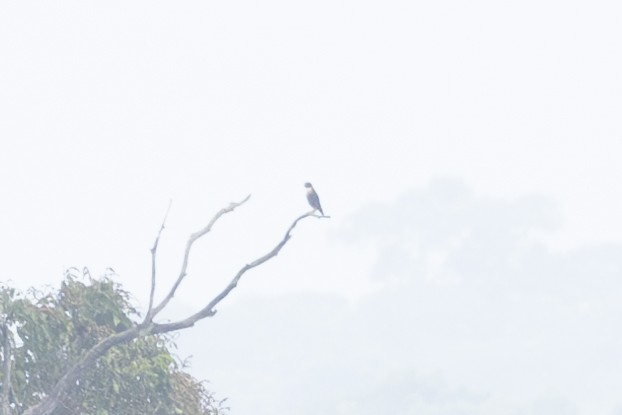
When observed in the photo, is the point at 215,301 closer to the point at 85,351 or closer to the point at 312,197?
the point at 85,351

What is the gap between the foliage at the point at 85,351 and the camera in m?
20.6

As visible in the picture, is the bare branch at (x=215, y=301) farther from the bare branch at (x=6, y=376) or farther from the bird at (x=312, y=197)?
the bird at (x=312, y=197)

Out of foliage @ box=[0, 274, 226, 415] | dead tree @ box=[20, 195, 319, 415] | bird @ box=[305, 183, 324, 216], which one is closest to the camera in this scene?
dead tree @ box=[20, 195, 319, 415]

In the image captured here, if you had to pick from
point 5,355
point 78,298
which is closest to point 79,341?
point 78,298

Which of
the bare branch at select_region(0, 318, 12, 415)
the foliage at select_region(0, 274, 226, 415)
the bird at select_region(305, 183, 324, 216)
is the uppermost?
the bird at select_region(305, 183, 324, 216)

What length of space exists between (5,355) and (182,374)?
3.11 metres

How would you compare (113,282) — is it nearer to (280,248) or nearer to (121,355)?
(121,355)

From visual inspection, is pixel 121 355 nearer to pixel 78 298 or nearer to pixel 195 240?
pixel 78 298

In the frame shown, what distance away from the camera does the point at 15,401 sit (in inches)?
816

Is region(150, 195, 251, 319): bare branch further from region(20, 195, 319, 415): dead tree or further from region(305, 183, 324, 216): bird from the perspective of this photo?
region(305, 183, 324, 216): bird

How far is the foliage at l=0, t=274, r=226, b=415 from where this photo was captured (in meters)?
20.6

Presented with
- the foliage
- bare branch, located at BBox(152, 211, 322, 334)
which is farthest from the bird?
bare branch, located at BBox(152, 211, 322, 334)

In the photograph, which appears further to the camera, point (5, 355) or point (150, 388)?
point (150, 388)

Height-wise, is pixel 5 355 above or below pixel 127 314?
below
